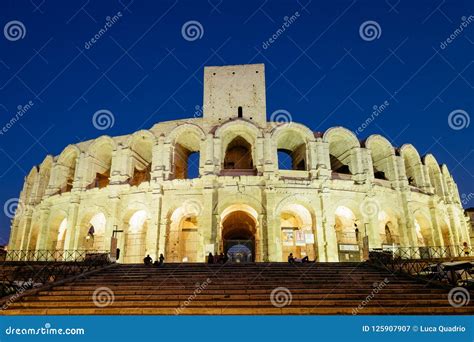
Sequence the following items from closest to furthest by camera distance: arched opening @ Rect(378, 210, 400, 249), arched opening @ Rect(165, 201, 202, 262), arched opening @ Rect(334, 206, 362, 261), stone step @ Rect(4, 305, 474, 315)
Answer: stone step @ Rect(4, 305, 474, 315) < arched opening @ Rect(165, 201, 202, 262) < arched opening @ Rect(334, 206, 362, 261) < arched opening @ Rect(378, 210, 400, 249)

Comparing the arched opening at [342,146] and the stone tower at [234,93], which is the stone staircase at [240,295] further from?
the stone tower at [234,93]

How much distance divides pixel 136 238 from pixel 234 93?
13608mm

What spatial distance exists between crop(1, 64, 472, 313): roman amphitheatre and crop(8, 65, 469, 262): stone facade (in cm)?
8

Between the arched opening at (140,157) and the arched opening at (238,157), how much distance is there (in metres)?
6.65

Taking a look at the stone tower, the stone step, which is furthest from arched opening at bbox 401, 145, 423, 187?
the stone step

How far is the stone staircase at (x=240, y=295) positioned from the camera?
9375mm

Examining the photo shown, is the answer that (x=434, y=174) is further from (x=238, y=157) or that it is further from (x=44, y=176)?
(x=44, y=176)

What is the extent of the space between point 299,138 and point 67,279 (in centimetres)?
1848

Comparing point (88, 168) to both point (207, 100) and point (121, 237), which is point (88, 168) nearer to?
point (121, 237)

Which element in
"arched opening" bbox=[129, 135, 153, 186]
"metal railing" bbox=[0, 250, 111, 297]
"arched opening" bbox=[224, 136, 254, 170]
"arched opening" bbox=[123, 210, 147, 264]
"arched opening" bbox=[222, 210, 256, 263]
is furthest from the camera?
"arched opening" bbox=[224, 136, 254, 170]

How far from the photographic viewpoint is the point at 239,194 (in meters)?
22.1

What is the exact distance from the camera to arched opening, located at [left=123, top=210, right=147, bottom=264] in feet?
77.9

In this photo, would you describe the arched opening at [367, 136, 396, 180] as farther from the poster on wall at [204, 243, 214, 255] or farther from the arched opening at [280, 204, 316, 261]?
the poster on wall at [204, 243, 214, 255]

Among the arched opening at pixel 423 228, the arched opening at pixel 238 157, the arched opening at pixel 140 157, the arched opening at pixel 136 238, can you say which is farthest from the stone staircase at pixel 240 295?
the arched opening at pixel 238 157
